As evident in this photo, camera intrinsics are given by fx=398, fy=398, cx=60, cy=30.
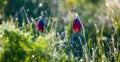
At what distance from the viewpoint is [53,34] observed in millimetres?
3029

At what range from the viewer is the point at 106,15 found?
4.52 meters

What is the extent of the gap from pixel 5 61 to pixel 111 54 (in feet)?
3.03

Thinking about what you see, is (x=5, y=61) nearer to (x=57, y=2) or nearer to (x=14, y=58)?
(x=14, y=58)

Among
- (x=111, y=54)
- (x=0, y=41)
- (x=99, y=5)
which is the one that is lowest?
(x=111, y=54)

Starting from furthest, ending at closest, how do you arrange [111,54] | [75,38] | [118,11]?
[118,11] → [75,38] → [111,54]

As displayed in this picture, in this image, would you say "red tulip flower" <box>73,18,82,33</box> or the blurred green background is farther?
"red tulip flower" <box>73,18,82,33</box>

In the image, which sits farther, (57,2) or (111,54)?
(57,2)

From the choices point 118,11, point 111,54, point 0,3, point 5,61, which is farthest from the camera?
point 0,3

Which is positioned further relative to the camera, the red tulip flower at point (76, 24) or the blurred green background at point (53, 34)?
the red tulip flower at point (76, 24)

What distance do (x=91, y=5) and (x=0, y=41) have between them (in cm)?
250

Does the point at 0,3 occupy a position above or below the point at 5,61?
above

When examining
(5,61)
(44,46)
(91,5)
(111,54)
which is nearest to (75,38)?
(111,54)

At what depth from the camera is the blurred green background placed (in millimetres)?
2807

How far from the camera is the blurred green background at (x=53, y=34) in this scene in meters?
2.81
